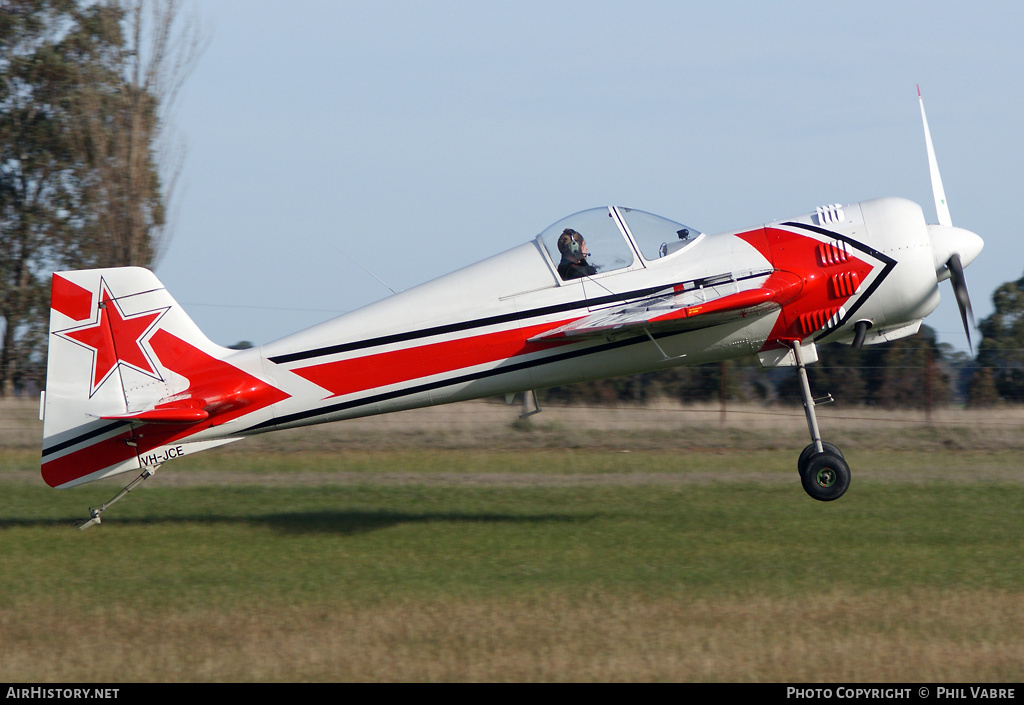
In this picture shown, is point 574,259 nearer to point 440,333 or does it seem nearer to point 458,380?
point 440,333

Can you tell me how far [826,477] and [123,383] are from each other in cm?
683

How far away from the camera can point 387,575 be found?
26.9 feet


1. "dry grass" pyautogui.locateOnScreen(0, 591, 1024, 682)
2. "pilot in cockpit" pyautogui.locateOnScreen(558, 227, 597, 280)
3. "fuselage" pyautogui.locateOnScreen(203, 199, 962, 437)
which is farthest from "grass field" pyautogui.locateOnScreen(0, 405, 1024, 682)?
"pilot in cockpit" pyautogui.locateOnScreen(558, 227, 597, 280)

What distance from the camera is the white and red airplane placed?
962cm

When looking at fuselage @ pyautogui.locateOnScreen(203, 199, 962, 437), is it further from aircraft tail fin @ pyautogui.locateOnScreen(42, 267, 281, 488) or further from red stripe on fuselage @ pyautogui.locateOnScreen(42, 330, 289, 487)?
aircraft tail fin @ pyautogui.locateOnScreen(42, 267, 281, 488)

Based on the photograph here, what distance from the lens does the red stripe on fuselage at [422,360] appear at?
31.8 ft

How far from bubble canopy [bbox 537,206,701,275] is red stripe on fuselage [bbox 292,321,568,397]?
0.77m

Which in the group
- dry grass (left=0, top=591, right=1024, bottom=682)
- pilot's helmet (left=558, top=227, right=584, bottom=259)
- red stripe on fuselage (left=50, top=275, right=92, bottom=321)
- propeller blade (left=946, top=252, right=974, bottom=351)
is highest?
red stripe on fuselage (left=50, top=275, right=92, bottom=321)

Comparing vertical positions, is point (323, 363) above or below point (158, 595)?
above

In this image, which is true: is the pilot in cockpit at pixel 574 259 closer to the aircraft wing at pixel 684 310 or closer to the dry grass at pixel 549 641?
the aircraft wing at pixel 684 310

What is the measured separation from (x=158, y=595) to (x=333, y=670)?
257 cm
